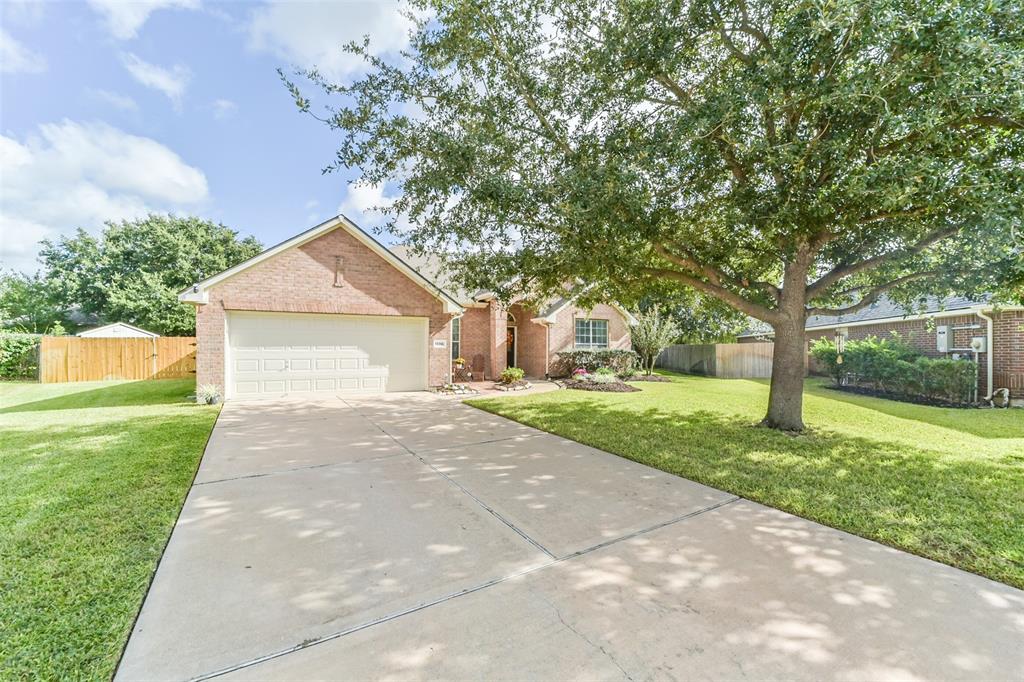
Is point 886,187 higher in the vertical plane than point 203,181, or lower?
lower

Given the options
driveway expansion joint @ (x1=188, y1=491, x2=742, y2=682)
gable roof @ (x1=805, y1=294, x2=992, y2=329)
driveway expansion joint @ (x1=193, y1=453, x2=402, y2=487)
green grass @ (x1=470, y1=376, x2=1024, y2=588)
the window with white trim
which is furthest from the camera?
the window with white trim

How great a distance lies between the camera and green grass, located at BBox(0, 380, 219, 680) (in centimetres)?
227

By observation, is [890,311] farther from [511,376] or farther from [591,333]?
[511,376]

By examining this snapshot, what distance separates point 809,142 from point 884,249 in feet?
10.4

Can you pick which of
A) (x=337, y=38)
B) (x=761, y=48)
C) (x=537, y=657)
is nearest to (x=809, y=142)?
(x=761, y=48)

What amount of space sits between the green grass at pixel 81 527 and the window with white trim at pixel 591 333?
13661 mm

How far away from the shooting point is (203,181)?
2166 cm

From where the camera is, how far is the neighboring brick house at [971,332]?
1048 cm

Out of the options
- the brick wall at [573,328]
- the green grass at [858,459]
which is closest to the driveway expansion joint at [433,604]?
the green grass at [858,459]

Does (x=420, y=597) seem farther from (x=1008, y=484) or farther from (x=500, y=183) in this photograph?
(x=1008, y=484)

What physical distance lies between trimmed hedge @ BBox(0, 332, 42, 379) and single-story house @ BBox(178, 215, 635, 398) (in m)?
12.6

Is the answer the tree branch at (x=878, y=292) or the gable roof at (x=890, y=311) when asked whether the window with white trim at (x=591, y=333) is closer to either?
the gable roof at (x=890, y=311)

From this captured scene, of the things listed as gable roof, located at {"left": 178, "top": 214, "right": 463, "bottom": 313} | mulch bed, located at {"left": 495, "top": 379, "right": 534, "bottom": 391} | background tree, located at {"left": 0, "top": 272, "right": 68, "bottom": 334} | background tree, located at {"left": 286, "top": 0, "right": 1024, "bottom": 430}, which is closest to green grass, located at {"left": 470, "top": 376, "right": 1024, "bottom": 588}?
background tree, located at {"left": 286, "top": 0, "right": 1024, "bottom": 430}

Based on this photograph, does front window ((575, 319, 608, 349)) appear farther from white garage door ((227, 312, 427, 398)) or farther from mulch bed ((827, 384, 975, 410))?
mulch bed ((827, 384, 975, 410))
